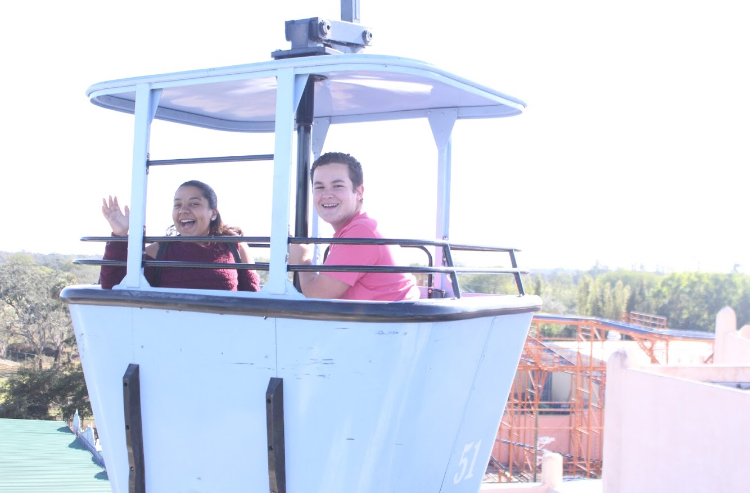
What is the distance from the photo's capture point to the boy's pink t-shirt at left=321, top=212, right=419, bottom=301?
135 inches

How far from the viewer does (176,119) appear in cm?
471

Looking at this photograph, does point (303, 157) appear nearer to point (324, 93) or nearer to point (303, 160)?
point (303, 160)

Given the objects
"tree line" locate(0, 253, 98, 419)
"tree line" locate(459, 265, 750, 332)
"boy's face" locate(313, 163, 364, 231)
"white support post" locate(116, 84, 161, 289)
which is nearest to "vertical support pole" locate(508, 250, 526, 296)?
"boy's face" locate(313, 163, 364, 231)

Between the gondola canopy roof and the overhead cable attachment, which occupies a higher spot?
the overhead cable attachment

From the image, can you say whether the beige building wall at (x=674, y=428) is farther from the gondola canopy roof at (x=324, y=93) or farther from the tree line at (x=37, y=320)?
the tree line at (x=37, y=320)

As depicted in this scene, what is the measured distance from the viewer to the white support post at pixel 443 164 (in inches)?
185

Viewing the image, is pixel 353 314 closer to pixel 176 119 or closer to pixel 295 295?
pixel 295 295

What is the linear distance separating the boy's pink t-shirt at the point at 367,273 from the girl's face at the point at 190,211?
88cm

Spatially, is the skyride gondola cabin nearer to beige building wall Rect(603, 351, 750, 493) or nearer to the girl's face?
the girl's face

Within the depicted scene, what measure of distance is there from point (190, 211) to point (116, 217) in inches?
15.0

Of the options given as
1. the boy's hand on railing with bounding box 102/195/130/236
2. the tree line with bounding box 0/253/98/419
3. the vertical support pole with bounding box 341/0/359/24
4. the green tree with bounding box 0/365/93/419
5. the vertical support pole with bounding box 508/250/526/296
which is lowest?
the green tree with bounding box 0/365/93/419

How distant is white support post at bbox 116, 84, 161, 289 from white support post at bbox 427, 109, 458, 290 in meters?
1.75

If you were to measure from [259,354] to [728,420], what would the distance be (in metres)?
11.6

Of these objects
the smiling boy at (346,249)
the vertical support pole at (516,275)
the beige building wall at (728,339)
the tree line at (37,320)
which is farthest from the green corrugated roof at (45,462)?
the tree line at (37,320)
